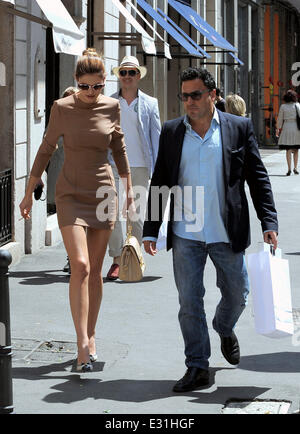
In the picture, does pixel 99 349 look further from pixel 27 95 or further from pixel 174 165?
pixel 27 95

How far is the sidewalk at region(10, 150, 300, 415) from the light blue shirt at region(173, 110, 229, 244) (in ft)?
0.99

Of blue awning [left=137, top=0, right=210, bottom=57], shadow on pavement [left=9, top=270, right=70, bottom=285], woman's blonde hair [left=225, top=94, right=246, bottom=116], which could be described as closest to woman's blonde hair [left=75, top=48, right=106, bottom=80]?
shadow on pavement [left=9, top=270, right=70, bottom=285]

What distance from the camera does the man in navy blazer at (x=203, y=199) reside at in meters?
6.26

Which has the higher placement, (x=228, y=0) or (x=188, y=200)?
(x=228, y=0)

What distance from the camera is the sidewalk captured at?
19.6 ft

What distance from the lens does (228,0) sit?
33656mm

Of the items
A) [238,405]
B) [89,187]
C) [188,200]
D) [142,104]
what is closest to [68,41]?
[142,104]

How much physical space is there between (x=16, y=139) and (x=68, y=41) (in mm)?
1532

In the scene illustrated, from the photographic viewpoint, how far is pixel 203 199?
20.6ft

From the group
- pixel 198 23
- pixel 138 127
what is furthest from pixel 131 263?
pixel 198 23

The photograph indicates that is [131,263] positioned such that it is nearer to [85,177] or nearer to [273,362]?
[85,177]

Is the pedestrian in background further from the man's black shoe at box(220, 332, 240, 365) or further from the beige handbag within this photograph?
the man's black shoe at box(220, 332, 240, 365)

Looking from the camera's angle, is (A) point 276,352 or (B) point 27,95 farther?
(B) point 27,95
